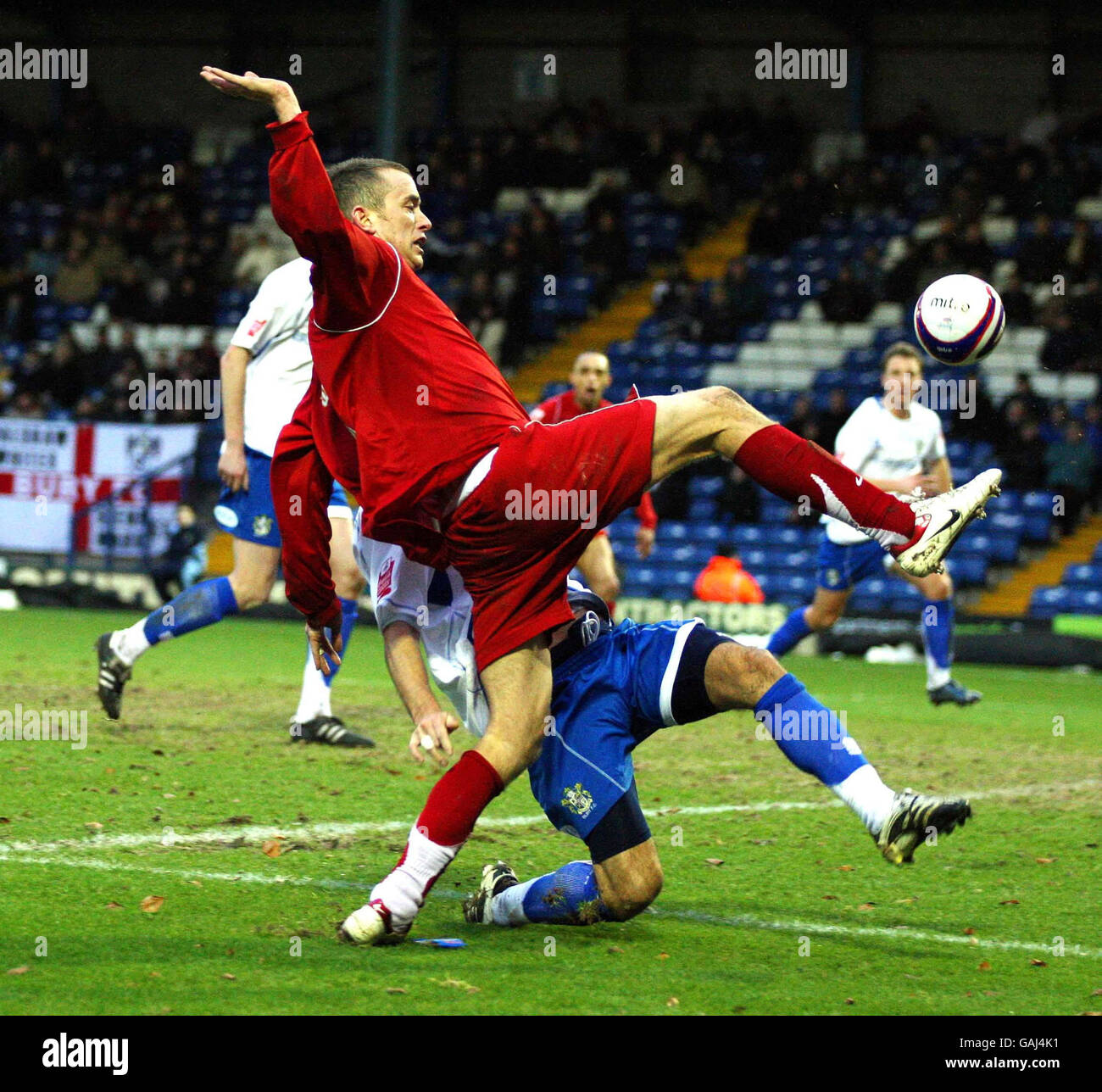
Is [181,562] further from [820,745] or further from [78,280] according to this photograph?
[820,745]

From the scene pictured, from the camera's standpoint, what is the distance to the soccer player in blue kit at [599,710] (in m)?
4.56

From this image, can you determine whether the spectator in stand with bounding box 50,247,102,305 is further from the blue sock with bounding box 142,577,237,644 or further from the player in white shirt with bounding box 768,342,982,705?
the blue sock with bounding box 142,577,237,644

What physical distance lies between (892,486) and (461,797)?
6.41 metres

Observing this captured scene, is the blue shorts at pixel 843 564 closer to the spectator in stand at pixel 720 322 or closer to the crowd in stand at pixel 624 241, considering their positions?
the crowd in stand at pixel 624 241

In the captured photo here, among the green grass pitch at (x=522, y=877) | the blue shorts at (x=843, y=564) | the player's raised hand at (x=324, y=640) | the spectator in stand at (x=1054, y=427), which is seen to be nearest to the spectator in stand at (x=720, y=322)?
the spectator in stand at (x=1054, y=427)

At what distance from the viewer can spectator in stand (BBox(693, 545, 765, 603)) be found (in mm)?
16281

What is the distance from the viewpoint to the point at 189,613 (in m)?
7.90

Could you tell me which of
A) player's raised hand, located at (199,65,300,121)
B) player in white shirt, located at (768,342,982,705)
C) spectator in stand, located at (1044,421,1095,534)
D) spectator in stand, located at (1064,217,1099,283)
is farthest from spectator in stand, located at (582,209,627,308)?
player's raised hand, located at (199,65,300,121)

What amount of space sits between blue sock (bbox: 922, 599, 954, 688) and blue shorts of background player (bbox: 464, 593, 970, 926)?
612cm

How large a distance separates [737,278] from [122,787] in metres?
15.0

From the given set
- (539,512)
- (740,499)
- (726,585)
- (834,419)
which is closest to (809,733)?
(539,512)

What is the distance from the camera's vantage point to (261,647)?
13.9 m

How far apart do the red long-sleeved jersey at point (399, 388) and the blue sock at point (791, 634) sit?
21.4ft

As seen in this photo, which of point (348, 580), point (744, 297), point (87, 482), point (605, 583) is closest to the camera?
point (348, 580)
